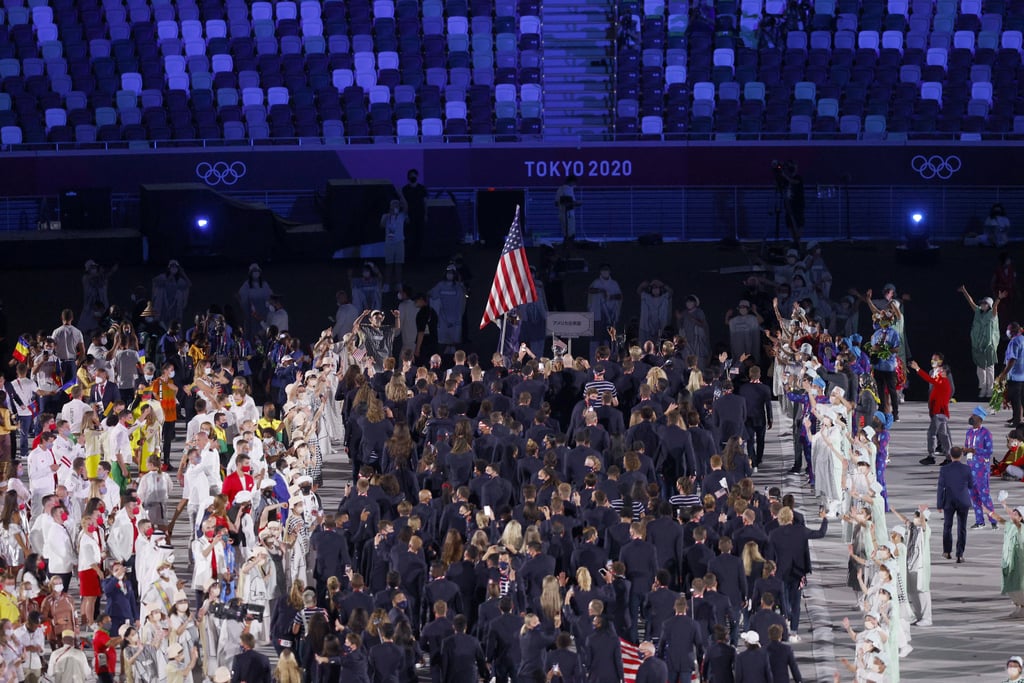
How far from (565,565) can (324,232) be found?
57.1 feet

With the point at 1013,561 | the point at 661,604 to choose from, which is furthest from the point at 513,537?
the point at 1013,561

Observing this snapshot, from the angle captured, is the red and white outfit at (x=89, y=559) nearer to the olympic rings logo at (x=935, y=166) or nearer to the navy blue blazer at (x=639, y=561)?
the navy blue blazer at (x=639, y=561)

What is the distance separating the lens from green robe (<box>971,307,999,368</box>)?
2520 cm

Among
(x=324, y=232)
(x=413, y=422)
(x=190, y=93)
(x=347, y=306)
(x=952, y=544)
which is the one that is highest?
(x=190, y=93)

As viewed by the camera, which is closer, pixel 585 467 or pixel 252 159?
pixel 585 467

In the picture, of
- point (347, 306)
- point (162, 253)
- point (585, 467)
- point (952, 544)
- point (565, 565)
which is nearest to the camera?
point (565, 565)

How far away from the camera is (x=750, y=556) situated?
15047mm

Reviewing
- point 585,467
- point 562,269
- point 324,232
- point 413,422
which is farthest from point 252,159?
point 585,467

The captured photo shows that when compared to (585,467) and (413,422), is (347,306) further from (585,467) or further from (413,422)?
(585,467)

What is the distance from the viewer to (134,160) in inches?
1265

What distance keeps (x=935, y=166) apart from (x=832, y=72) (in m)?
3.07

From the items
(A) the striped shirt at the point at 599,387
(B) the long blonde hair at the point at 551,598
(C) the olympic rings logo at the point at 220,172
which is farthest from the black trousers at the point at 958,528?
(C) the olympic rings logo at the point at 220,172

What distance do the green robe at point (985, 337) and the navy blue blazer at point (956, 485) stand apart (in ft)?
25.8

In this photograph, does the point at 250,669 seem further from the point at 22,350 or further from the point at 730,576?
the point at 22,350
